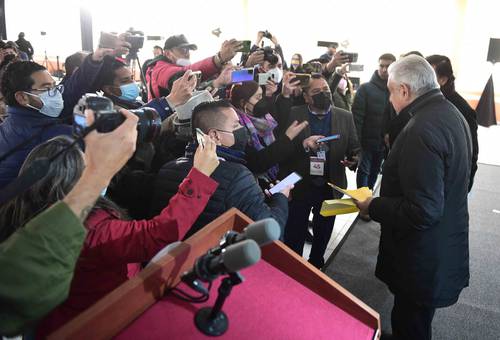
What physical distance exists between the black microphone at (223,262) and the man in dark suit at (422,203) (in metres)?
1.12

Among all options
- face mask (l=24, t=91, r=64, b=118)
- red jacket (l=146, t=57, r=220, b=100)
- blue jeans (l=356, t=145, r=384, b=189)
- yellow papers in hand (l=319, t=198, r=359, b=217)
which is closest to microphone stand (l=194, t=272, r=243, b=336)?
yellow papers in hand (l=319, t=198, r=359, b=217)

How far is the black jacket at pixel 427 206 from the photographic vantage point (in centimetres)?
163

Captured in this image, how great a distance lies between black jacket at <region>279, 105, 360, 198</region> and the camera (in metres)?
2.72

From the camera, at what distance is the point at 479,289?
2848 mm

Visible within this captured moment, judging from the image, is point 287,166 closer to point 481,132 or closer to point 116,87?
point 116,87

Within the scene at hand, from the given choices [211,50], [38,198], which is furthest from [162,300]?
[211,50]

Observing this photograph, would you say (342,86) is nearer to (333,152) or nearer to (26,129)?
(333,152)

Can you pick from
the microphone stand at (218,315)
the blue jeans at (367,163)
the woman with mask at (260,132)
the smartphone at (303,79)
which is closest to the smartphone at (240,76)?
the woman with mask at (260,132)

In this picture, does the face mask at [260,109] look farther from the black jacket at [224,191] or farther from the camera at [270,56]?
the black jacket at [224,191]

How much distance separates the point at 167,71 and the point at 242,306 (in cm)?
A: 244

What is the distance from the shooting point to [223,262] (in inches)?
29.8

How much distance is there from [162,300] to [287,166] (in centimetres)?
199

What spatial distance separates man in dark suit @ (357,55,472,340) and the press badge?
2.51ft

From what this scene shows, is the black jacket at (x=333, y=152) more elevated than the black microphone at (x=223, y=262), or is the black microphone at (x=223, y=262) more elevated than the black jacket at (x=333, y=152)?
the black microphone at (x=223, y=262)
